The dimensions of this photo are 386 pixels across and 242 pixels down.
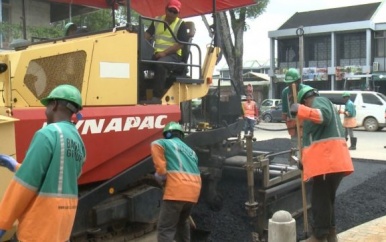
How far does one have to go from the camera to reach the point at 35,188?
2.82 meters

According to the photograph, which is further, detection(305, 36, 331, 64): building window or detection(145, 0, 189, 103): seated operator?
detection(305, 36, 331, 64): building window

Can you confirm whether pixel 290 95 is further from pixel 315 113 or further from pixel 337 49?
pixel 337 49

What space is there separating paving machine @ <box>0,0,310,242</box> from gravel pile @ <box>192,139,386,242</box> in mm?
1222

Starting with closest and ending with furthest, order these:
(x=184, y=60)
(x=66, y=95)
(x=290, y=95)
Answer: (x=66, y=95) < (x=184, y=60) < (x=290, y=95)

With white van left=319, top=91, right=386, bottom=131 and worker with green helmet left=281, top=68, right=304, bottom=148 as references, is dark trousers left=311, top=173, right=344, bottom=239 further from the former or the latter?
white van left=319, top=91, right=386, bottom=131

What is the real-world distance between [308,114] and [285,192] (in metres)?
1.45

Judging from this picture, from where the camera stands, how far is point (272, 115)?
1156 inches

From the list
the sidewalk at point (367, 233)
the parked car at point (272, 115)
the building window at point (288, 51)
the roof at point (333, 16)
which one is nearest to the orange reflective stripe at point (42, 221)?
the sidewalk at point (367, 233)

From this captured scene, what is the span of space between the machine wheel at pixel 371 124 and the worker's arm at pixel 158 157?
19.2 metres

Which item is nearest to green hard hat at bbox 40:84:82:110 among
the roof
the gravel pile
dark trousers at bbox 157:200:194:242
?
dark trousers at bbox 157:200:194:242

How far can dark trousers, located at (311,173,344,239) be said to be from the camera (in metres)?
5.29

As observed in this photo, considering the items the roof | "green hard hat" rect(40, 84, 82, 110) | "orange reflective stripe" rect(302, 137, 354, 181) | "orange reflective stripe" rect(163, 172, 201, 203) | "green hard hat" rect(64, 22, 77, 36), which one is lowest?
"orange reflective stripe" rect(163, 172, 201, 203)

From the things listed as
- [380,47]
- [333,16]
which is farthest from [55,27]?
[333,16]

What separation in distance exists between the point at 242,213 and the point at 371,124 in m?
17.2
